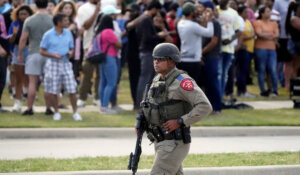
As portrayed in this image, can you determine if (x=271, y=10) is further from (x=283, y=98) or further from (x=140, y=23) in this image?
(x=140, y=23)

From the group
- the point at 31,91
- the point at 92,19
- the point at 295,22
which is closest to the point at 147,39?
the point at 92,19

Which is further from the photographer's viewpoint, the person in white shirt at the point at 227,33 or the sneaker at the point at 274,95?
the sneaker at the point at 274,95

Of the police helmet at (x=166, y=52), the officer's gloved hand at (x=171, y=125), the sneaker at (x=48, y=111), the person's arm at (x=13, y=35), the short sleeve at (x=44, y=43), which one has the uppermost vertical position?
the police helmet at (x=166, y=52)

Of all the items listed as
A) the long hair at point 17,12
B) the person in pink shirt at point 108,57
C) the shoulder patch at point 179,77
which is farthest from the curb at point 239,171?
the long hair at point 17,12

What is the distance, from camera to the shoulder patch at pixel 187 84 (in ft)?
21.2

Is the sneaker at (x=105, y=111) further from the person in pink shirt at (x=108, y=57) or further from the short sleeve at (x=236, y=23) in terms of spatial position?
the short sleeve at (x=236, y=23)

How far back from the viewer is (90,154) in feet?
32.3

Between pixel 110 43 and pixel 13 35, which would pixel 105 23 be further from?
pixel 13 35

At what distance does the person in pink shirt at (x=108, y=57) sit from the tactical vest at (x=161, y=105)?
6823mm

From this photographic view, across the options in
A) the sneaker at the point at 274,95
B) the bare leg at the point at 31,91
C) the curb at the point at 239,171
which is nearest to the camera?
the curb at the point at 239,171

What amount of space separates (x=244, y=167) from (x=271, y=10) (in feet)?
31.5

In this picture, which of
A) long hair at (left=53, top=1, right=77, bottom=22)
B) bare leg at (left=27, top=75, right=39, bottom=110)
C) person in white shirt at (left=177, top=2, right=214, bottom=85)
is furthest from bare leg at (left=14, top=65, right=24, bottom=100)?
person in white shirt at (left=177, top=2, right=214, bottom=85)

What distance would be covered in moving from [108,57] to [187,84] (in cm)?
703

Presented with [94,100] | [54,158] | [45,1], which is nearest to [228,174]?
[54,158]
